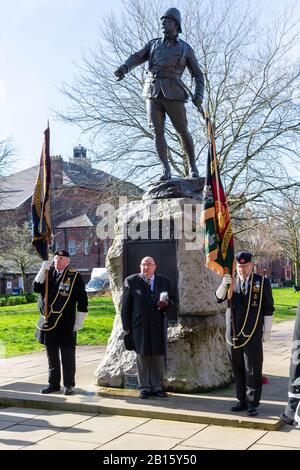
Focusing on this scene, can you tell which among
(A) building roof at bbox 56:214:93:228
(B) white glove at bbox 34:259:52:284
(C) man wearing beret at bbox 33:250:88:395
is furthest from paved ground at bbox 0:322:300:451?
(A) building roof at bbox 56:214:93:228

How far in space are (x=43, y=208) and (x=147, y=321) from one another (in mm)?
2316

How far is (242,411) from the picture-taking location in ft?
21.4

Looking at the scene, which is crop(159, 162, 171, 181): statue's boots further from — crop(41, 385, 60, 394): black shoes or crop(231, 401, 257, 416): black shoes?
crop(231, 401, 257, 416): black shoes

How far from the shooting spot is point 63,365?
766 cm

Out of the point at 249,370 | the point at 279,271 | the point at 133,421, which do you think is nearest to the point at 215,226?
the point at 249,370

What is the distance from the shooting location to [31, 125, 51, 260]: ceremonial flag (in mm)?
8219

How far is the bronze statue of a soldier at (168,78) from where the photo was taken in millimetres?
8148

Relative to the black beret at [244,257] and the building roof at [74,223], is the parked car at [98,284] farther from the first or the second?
the black beret at [244,257]

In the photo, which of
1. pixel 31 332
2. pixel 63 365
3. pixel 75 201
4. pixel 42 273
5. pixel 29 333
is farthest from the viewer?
pixel 75 201

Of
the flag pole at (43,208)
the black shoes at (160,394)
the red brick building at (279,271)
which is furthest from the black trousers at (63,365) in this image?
the red brick building at (279,271)

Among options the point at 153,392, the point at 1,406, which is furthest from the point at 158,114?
the point at 1,406

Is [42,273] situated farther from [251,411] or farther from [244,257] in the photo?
[251,411]
